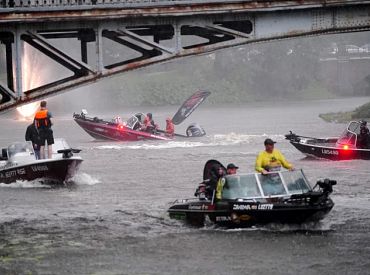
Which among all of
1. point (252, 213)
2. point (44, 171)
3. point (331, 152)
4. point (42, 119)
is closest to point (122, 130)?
point (331, 152)

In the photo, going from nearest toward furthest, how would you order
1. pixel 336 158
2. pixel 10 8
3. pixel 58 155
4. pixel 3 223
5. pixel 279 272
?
pixel 279 272 → pixel 10 8 → pixel 3 223 → pixel 58 155 → pixel 336 158

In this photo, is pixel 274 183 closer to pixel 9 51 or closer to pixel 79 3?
pixel 79 3

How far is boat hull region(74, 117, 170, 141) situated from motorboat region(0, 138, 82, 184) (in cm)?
1847

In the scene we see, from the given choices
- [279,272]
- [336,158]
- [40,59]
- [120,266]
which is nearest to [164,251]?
[120,266]

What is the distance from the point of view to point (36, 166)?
35.8 metres

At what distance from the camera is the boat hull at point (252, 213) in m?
25.5

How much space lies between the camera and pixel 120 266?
22.6 m

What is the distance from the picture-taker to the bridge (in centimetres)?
2386

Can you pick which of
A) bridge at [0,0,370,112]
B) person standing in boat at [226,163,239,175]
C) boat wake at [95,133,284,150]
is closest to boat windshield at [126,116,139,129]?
boat wake at [95,133,284,150]

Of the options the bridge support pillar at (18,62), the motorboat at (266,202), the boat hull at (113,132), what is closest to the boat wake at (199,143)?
the boat hull at (113,132)

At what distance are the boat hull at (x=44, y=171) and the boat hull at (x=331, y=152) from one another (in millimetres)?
12069

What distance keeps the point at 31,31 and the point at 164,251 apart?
6.14 m

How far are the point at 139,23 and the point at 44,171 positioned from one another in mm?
12569

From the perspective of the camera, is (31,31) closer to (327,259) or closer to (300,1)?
(300,1)
